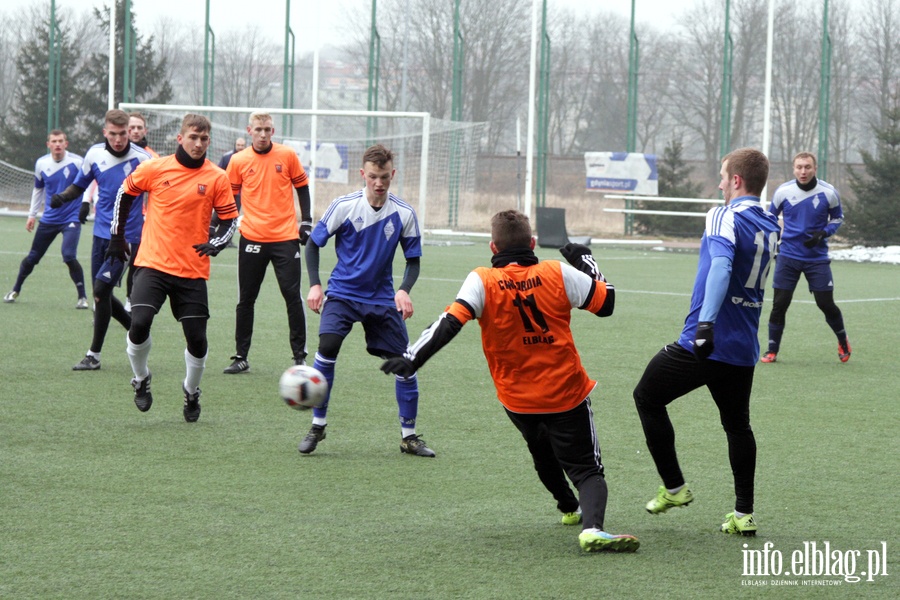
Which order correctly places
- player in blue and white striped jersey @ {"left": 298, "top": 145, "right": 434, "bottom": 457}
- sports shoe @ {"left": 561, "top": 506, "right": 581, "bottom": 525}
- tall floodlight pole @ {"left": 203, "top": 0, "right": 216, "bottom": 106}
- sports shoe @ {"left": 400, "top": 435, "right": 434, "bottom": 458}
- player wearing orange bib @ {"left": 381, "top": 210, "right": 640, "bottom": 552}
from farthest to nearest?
tall floodlight pole @ {"left": 203, "top": 0, "right": 216, "bottom": 106}
player in blue and white striped jersey @ {"left": 298, "top": 145, "right": 434, "bottom": 457}
sports shoe @ {"left": 400, "top": 435, "right": 434, "bottom": 458}
sports shoe @ {"left": 561, "top": 506, "right": 581, "bottom": 525}
player wearing orange bib @ {"left": 381, "top": 210, "right": 640, "bottom": 552}

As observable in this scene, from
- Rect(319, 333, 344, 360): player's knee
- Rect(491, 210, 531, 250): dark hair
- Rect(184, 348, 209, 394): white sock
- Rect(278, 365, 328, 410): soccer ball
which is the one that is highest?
Rect(491, 210, 531, 250): dark hair

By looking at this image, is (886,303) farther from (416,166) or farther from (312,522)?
(416,166)

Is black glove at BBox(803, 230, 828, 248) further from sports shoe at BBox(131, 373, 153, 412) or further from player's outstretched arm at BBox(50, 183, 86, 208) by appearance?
player's outstretched arm at BBox(50, 183, 86, 208)

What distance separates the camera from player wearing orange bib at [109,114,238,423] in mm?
7395

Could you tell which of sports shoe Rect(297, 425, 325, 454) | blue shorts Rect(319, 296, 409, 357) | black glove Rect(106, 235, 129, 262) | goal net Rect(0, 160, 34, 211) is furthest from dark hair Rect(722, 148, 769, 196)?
goal net Rect(0, 160, 34, 211)

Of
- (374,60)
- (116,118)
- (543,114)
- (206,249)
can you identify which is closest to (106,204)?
(116,118)

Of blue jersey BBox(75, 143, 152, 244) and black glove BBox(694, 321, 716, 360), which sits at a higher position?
blue jersey BBox(75, 143, 152, 244)

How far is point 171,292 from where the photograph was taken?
7484 millimetres

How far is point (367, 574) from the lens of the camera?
14.5 feet

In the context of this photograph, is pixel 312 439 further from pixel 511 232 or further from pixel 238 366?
pixel 238 366

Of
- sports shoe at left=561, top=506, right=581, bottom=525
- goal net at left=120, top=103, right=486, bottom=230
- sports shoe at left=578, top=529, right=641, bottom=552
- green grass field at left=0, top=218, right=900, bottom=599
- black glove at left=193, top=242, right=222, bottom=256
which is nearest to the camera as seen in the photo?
green grass field at left=0, top=218, right=900, bottom=599

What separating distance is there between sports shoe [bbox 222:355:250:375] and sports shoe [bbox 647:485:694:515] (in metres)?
4.86

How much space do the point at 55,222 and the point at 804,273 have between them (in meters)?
8.43

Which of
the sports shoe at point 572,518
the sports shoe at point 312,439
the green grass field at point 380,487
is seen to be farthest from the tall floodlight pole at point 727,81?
the sports shoe at point 572,518
